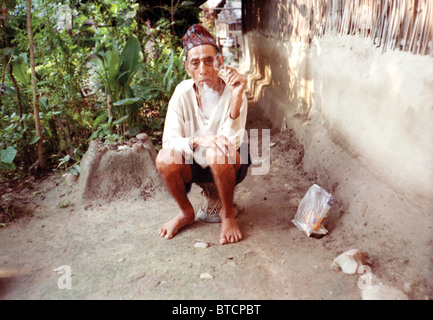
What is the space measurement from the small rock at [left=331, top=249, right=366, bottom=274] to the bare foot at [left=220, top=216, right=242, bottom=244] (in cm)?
63

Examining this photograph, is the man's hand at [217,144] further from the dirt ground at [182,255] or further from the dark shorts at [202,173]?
the dirt ground at [182,255]

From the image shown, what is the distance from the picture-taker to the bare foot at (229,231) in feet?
7.63

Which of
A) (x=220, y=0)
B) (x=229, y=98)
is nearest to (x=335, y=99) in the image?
(x=229, y=98)

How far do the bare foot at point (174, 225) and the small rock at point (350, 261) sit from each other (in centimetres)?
101

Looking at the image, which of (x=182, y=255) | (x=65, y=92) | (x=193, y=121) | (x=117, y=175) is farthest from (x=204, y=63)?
(x=65, y=92)

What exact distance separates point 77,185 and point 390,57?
268 cm

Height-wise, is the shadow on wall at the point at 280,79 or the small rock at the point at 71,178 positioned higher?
the shadow on wall at the point at 280,79

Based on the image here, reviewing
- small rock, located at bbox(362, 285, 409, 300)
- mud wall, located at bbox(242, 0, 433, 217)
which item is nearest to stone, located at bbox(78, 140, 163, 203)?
mud wall, located at bbox(242, 0, 433, 217)

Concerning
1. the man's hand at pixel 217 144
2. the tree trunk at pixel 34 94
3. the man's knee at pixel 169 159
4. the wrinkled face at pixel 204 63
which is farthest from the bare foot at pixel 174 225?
the tree trunk at pixel 34 94

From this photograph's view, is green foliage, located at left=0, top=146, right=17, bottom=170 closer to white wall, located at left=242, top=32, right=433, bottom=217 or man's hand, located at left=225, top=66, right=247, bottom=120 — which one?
man's hand, located at left=225, top=66, right=247, bottom=120

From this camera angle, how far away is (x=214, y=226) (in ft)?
8.41

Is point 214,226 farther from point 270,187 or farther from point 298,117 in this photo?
point 298,117

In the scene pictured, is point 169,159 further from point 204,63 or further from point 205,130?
point 204,63

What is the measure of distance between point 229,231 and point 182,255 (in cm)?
36
